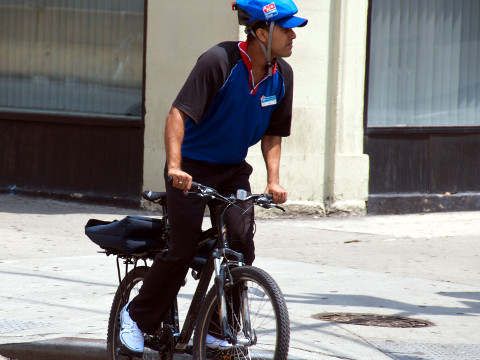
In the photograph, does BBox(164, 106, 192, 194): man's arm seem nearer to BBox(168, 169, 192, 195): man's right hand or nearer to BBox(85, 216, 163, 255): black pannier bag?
BBox(168, 169, 192, 195): man's right hand

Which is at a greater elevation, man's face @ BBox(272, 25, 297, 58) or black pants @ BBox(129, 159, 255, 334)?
man's face @ BBox(272, 25, 297, 58)

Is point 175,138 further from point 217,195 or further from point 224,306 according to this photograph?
point 224,306

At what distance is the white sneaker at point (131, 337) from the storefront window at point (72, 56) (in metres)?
6.56

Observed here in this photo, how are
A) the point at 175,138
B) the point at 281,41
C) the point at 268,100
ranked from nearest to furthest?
1. the point at 175,138
2. the point at 281,41
3. the point at 268,100

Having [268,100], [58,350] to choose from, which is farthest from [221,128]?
[58,350]

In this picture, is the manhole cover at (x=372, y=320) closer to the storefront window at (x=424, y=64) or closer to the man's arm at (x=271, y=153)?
the man's arm at (x=271, y=153)

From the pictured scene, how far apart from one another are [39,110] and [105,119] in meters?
1.05

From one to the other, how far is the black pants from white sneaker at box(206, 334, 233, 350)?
12.6 inches

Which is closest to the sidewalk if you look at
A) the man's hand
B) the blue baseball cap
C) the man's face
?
the man's hand

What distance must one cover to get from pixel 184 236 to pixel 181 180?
42 centimetres

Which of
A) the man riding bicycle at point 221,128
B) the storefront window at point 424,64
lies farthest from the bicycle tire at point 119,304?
the storefront window at point 424,64

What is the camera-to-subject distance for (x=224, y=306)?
422 cm

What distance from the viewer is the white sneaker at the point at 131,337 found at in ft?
15.3

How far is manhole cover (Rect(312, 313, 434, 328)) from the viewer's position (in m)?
5.96
